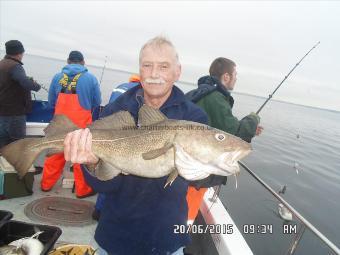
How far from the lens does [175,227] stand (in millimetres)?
2828

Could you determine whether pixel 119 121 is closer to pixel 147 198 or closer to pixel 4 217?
pixel 147 198

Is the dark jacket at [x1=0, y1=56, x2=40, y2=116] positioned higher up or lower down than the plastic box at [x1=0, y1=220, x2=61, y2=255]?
higher up

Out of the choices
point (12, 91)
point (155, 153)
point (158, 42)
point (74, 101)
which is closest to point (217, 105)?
point (158, 42)

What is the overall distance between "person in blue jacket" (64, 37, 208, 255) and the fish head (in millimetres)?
321

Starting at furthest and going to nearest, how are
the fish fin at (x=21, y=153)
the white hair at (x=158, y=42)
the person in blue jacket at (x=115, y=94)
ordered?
the person in blue jacket at (x=115, y=94)
the fish fin at (x=21, y=153)
the white hair at (x=158, y=42)

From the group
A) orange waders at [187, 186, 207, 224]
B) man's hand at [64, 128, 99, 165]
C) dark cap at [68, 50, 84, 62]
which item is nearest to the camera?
man's hand at [64, 128, 99, 165]

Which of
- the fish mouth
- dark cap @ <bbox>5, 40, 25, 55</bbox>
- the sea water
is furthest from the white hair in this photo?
the sea water

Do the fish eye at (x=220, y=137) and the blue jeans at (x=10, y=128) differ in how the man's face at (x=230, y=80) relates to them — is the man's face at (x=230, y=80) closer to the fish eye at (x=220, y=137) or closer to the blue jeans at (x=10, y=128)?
the fish eye at (x=220, y=137)

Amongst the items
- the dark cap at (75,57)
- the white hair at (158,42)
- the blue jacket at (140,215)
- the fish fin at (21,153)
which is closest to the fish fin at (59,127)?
the fish fin at (21,153)

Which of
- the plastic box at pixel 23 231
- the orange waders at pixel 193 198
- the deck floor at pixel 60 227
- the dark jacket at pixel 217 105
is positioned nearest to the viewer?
the plastic box at pixel 23 231

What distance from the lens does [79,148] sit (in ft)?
9.29

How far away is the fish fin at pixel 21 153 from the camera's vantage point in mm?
3090

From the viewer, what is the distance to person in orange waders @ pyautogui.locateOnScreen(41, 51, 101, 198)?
6.29 m

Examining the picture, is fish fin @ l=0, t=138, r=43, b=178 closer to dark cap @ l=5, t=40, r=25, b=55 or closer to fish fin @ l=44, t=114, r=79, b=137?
fish fin @ l=44, t=114, r=79, b=137
